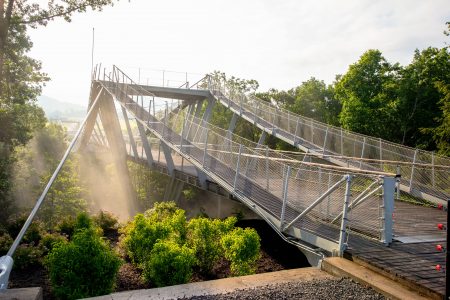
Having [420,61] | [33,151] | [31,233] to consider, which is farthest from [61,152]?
[420,61]

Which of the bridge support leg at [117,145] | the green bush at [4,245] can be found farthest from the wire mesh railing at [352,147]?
the green bush at [4,245]

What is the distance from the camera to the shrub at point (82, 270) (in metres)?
5.84

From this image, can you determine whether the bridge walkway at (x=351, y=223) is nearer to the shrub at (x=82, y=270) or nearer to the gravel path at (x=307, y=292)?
the gravel path at (x=307, y=292)

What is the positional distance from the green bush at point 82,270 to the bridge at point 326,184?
149 inches

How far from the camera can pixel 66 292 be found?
5.80 metres

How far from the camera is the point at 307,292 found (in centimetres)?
482

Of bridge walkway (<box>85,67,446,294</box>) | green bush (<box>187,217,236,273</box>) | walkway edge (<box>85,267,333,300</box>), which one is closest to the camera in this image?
walkway edge (<box>85,267,333,300</box>)

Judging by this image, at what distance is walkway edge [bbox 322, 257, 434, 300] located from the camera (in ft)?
15.5

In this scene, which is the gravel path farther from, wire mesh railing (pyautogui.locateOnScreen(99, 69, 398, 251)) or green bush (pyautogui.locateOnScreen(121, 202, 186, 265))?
green bush (pyautogui.locateOnScreen(121, 202, 186, 265))

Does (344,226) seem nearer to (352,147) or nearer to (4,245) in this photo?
(4,245)

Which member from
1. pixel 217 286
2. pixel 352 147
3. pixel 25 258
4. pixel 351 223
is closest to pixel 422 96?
pixel 352 147

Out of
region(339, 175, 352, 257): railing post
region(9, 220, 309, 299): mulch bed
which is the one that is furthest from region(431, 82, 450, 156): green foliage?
region(339, 175, 352, 257): railing post

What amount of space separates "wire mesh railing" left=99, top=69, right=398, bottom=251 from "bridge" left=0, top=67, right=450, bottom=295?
0.08 feet

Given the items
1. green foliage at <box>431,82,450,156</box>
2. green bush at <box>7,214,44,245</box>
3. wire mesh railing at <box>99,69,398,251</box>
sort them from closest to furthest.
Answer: wire mesh railing at <box>99,69,398,251</box>, green bush at <box>7,214,44,245</box>, green foliage at <box>431,82,450,156</box>
